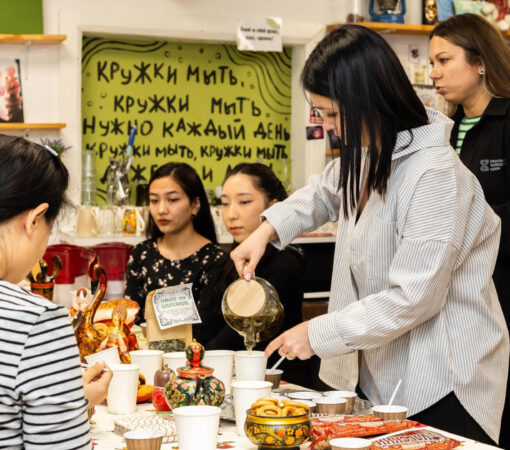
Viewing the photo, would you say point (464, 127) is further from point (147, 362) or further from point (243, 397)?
point (243, 397)

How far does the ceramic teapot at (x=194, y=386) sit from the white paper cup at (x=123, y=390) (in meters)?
0.15

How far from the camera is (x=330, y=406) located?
1.70 metres

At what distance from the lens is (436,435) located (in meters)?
1.51

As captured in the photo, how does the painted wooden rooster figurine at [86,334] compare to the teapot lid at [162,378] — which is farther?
the painted wooden rooster figurine at [86,334]

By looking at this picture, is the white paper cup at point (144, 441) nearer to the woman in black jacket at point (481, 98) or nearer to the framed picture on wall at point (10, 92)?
the woman in black jacket at point (481, 98)

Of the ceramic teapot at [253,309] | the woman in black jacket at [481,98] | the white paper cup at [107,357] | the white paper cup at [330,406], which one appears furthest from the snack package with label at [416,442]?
the woman in black jacket at [481,98]

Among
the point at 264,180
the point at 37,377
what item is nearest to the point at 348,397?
the point at 37,377

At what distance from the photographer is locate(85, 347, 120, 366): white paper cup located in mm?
1920

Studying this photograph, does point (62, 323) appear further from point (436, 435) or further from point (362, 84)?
point (362, 84)

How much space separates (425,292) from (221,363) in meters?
0.51

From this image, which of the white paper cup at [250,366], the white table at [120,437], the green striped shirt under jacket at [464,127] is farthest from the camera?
the green striped shirt under jacket at [464,127]

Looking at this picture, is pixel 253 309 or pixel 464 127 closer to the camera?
pixel 253 309

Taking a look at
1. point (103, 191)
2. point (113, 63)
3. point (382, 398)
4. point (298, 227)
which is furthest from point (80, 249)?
point (382, 398)

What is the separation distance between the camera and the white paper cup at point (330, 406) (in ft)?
5.58
